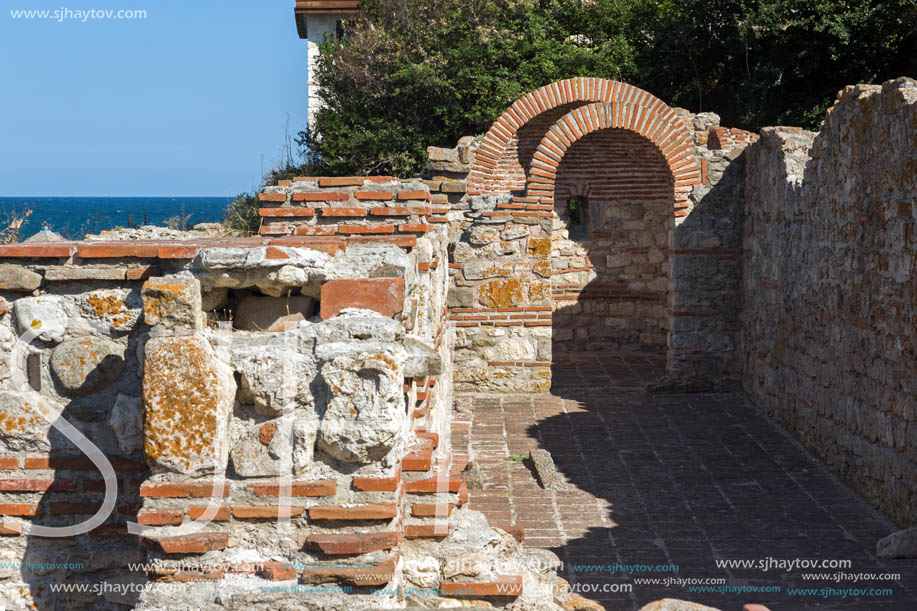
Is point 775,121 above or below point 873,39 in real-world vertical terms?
below

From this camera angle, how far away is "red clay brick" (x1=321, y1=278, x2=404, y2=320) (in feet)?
10.6

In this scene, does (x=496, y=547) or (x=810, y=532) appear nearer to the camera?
(x=496, y=547)

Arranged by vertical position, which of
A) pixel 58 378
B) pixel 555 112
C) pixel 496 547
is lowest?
pixel 496 547

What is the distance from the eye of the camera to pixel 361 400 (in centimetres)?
302

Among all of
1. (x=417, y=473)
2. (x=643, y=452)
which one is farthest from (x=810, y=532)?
(x=417, y=473)

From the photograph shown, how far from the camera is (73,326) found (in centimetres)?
329

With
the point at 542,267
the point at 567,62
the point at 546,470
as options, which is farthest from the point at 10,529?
the point at 567,62

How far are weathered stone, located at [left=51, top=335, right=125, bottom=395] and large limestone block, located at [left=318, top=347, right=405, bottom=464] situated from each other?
859 millimetres

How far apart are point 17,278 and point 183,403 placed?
86 cm

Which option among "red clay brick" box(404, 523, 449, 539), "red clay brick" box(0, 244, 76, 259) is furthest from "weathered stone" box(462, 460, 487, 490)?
"red clay brick" box(0, 244, 76, 259)

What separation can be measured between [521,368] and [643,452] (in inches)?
98.4

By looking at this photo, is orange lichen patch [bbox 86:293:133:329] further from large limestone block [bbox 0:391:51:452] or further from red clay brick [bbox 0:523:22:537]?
red clay brick [bbox 0:523:22:537]

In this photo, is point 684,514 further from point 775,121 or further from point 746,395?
point 775,121

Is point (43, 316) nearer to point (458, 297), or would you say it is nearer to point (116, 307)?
point (116, 307)
